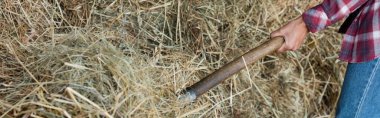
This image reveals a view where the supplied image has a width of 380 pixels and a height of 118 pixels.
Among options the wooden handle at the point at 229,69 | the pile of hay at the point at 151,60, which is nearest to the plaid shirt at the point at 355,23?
the wooden handle at the point at 229,69

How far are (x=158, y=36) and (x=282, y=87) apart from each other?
1.56 feet

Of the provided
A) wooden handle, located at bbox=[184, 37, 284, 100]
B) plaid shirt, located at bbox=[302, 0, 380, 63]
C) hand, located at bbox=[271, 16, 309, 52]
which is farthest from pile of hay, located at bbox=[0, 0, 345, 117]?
plaid shirt, located at bbox=[302, 0, 380, 63]

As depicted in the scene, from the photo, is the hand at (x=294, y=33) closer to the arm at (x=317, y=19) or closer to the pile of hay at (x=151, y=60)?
the arm at (x=317, y=19)

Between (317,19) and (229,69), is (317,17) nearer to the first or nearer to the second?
(317,19)

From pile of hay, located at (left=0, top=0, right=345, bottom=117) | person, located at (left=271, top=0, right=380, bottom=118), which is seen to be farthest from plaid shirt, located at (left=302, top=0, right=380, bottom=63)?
pile of hay, located at (left=0, top=0, right=345, bottom=117)

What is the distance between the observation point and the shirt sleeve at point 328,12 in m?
1.37

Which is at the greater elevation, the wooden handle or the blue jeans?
the wooden handle

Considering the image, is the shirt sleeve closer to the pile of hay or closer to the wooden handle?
the wooden handle

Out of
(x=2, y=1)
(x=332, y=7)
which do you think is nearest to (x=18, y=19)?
(x=2, y=1)

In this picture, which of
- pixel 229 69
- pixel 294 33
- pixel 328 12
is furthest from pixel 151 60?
pixel 328 12

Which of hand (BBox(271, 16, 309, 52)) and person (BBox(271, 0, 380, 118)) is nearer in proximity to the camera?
person (BBox(271, 0, 380, 118))

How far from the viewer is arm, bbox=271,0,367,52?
1.37m

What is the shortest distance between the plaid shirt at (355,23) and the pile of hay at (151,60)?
40 cm

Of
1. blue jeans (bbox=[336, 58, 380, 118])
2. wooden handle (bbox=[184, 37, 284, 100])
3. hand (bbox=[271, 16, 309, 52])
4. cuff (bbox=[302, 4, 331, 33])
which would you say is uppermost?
cuff (bbox=[302, 4, 331, 33])
